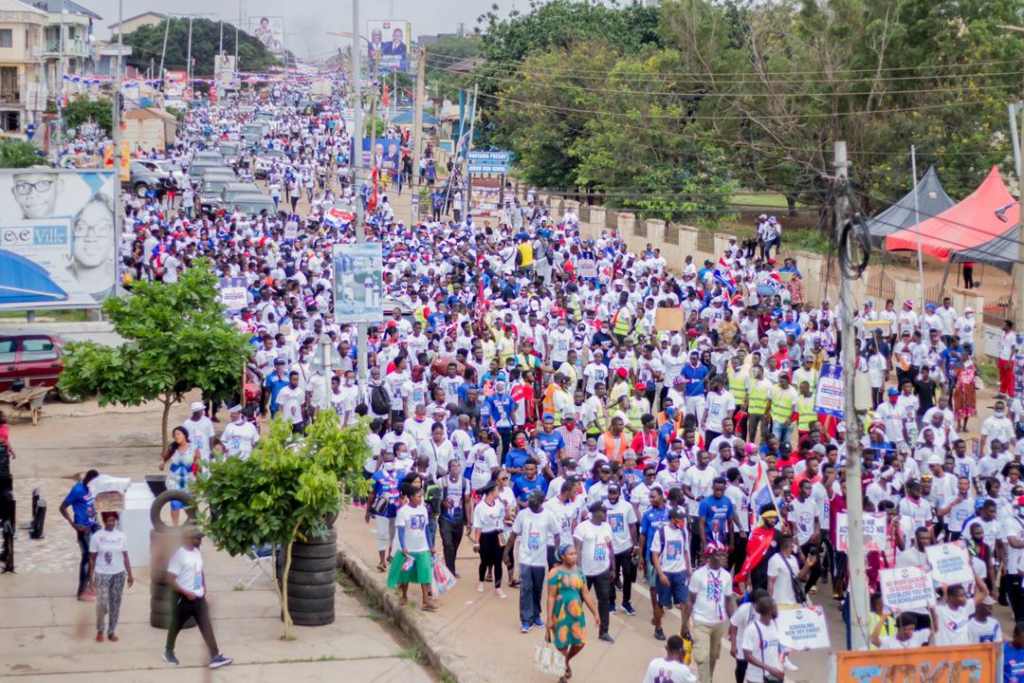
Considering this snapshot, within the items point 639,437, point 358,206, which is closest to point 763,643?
point 639,437

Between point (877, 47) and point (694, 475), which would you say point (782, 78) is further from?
point (694, 475)

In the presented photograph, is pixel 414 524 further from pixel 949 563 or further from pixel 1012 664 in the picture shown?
pixel 1012 664

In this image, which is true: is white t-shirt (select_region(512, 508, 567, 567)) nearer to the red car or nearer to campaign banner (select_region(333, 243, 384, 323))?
campaign banner (select_region(333, 243, 384, 323))

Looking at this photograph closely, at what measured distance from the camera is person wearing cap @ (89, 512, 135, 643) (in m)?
12.7

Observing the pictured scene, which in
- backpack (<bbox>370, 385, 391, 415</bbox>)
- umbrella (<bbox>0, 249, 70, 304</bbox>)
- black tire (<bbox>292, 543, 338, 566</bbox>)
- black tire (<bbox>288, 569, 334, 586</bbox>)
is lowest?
black tire (<bbox>288, 569, 334, 586</bbox>)

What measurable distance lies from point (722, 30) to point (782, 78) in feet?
17.6

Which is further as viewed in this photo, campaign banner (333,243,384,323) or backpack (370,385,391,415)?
backpack (370,385,391,415)

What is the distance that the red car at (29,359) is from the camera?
77.2ft

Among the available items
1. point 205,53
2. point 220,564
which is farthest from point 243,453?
point 205,53

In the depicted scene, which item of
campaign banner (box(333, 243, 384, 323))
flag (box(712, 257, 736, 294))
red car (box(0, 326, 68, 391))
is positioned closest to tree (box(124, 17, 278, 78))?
flag (box(712, 257, 736, 294))

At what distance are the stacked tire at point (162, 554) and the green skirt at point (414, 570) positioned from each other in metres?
1.94

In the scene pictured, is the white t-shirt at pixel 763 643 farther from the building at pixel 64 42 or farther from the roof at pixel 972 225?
the building at pixel 64 42

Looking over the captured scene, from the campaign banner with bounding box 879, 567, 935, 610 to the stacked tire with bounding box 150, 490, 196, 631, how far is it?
5.83 m

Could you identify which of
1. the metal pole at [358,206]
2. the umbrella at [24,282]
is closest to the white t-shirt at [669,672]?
the metal pole at [358,206]
